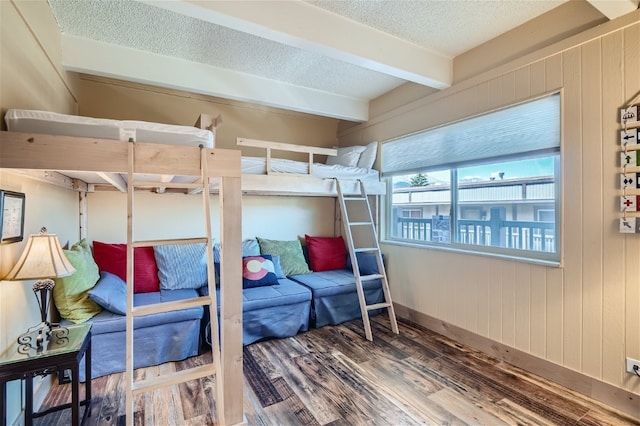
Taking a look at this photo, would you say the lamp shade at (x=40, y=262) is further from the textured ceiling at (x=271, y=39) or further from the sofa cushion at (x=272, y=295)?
the textured ceiling at (x=271, y=39)

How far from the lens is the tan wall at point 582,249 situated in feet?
6.25

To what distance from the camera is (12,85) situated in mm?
1614

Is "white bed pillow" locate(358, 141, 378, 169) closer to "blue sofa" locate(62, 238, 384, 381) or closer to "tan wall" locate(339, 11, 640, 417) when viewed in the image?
"blue sofa" locate(62, 238, 384, 381)

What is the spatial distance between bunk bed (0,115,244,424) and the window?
86.2 inches

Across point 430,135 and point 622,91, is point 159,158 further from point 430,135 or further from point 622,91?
point 622,91

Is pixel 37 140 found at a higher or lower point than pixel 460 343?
higher

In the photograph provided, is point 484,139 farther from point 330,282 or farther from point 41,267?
point 41,267

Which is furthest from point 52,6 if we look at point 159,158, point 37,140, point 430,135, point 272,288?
point 430,135

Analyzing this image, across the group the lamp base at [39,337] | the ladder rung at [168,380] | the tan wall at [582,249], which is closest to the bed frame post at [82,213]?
the lamp base at [39,337]

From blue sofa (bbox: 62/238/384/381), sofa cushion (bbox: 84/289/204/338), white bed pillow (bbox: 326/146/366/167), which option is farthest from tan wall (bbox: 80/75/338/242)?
sofa cushion (bbox: 84/289/204/338)

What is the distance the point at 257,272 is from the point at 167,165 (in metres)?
1.86

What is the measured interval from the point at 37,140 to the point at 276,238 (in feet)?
9.39

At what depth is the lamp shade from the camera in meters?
1.51

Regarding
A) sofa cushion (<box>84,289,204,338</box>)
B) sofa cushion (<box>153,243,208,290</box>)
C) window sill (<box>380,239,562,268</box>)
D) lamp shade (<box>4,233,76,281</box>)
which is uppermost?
lamp shade (<box>4,233,76,281</box>)
